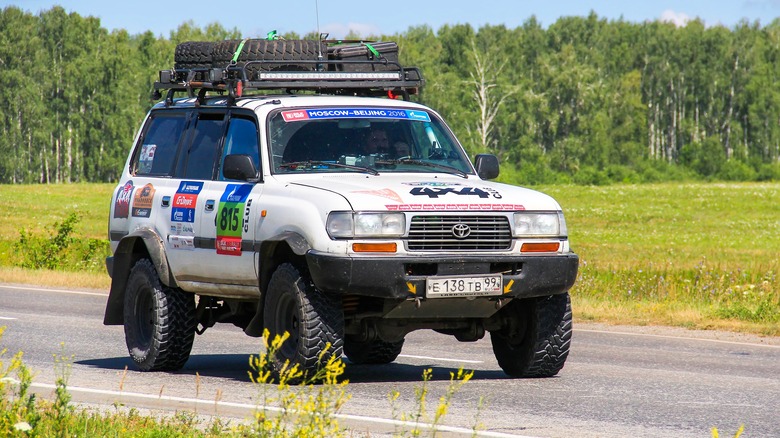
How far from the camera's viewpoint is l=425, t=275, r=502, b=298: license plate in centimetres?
878

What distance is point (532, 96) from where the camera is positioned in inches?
3907

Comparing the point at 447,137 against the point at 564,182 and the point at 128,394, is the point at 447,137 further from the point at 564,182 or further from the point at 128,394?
the point at 564,182

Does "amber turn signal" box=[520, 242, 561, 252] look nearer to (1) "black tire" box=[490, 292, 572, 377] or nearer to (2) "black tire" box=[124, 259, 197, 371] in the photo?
(1) "black tire" box=[490, 292, 572, 377]

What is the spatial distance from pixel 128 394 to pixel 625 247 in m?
37.1

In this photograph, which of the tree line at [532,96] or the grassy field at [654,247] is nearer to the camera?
the grassy field at [654,247]

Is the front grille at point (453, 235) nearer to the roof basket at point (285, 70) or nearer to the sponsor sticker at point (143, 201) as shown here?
A: the roof basket at point (285, 70)

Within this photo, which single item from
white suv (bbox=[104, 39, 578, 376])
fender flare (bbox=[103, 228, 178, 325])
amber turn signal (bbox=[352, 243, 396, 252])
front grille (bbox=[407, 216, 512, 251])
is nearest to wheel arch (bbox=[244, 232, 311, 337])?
white suv (bbox=[104, 39, 578, 376])

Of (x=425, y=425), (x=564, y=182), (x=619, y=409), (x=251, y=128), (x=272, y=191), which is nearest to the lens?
(x=425, y=425)

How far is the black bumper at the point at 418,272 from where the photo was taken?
8.65 meters

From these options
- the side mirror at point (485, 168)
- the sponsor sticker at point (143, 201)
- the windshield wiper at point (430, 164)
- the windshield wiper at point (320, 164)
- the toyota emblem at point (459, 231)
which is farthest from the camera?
the sponsor sticker at point (143, 201)

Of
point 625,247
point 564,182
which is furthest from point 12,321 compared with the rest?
point 564,182

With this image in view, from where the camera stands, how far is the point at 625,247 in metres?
44.6

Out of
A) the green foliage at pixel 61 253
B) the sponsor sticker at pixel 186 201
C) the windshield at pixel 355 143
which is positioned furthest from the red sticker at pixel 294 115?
the green foliage at pixel 61 253

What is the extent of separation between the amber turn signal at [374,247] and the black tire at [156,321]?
2.35 meters
